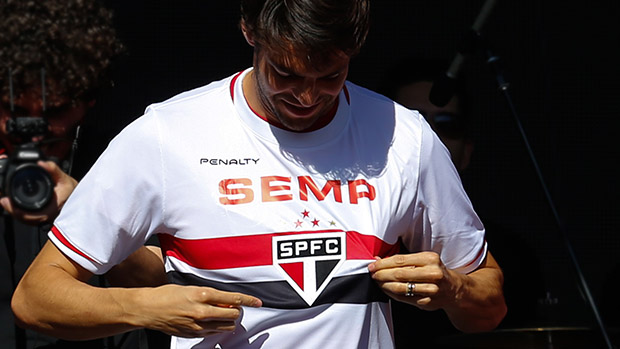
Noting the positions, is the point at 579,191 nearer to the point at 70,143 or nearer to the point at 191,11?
the point at 191,11

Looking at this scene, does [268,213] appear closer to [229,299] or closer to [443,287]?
[229,299]

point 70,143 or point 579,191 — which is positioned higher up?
point 70,143

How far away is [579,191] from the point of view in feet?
14.8

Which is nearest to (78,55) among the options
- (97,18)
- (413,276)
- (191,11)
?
(97,18)

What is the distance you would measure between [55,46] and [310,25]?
90cm

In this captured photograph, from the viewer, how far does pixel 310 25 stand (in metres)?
2.19

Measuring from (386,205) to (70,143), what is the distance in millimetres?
1013

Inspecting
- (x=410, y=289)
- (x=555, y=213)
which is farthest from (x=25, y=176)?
(x=555, y=213)

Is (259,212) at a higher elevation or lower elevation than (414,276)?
higher

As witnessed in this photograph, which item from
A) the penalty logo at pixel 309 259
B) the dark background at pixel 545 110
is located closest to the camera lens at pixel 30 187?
the penalty logo at pixel 309 259

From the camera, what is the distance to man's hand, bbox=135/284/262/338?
6.96ft

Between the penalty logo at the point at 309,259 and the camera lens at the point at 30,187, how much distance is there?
60 centimetres

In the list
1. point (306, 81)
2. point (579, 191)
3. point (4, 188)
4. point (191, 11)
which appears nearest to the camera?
point (306, 81)

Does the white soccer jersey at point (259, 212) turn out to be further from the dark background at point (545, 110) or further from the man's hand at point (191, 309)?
the dark background at point (545, 110)
